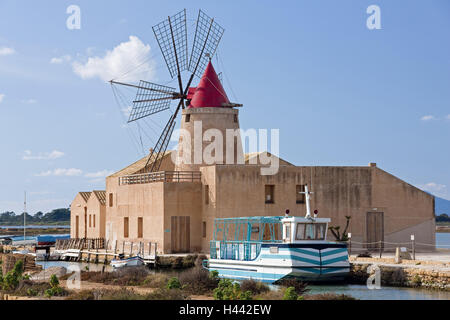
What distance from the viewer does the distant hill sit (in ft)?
508

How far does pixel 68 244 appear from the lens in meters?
43.7

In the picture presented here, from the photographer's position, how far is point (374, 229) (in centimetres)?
3222

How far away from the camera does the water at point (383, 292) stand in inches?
782

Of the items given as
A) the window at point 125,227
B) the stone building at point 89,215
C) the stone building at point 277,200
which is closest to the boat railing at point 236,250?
the stone building at point 277,200

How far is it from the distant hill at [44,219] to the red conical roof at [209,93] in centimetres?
12009

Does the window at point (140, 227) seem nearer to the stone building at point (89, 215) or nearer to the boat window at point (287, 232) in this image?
the stone building at point (89, 215)

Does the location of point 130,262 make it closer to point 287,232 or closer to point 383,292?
point 287,232

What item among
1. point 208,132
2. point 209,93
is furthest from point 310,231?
point 209,93

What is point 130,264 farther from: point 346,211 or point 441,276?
point 441,276

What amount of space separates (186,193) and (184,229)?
5.26 ft

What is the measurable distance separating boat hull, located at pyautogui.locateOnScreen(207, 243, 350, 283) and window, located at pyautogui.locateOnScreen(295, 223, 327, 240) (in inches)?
28.3

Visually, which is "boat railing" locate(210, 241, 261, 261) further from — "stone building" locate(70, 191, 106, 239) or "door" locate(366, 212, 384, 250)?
"stone building" locate(70, 191, 106, 239)

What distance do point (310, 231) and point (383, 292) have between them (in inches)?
125
